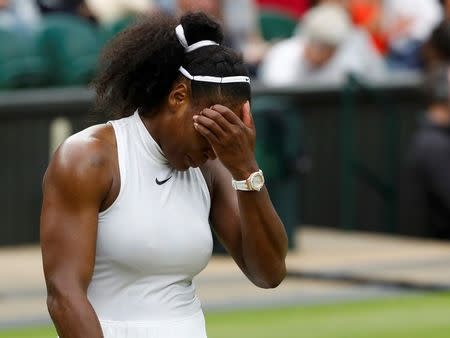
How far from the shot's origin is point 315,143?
471 inches

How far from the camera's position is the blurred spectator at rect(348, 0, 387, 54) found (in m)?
13.8

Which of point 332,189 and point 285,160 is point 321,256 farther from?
point 332,189

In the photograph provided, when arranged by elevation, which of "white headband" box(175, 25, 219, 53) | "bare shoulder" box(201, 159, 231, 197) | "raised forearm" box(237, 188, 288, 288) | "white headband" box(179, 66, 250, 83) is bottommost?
"raised forearm" box(237, 188, 288, 288)

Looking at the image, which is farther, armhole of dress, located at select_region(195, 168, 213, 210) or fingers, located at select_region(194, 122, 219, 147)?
armhole of dress, located at select_region(195, 168, 213, 210)

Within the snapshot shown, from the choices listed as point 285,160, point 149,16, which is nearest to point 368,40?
point 285,160

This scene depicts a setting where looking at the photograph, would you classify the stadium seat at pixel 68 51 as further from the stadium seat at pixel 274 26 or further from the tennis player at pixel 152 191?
the tennis player at pixel 152 191

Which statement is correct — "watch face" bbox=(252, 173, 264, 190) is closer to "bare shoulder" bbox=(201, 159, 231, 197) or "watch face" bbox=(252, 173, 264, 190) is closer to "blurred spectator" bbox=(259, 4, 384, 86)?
"bare shoulder" bbox=(201, 159, 231, 197)

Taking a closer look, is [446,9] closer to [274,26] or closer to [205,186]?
[274,26]

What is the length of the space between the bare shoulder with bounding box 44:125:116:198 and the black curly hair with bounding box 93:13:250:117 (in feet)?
Result: 0.66

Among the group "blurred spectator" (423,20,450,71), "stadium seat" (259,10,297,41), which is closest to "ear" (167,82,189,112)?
"blurred spectator" (423,20,450,71)

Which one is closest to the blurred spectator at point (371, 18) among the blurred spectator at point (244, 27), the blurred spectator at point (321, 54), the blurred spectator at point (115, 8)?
the blurred spectator at point (244, 27)

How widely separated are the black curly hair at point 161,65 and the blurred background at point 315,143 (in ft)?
16.9

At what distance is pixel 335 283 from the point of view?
9695mm

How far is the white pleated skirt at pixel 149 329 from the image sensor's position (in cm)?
349
